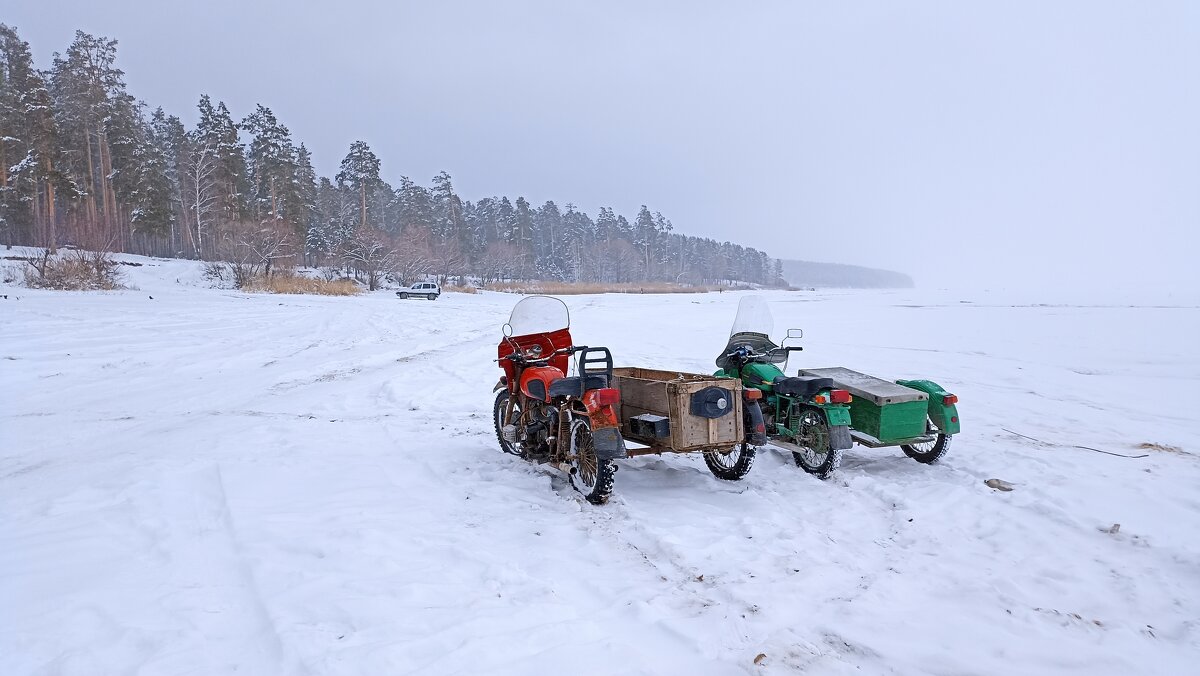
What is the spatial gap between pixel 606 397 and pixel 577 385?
0.39 m

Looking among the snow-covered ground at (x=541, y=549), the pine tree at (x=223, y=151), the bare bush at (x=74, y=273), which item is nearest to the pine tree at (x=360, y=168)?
the pine tree at (x=223, y=151)

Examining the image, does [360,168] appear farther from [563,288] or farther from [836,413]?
[836,413]

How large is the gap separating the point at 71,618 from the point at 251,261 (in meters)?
38.3

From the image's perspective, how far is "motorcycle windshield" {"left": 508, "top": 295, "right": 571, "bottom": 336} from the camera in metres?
6.06

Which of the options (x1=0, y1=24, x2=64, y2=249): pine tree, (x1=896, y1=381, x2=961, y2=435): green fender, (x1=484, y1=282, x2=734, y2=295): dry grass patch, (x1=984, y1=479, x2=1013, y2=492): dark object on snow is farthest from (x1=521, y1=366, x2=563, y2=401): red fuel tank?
(x1=484, y1=282, x2=734, y2=295): dry grass patch

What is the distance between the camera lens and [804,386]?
5.31m

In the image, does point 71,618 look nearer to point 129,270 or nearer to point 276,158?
point 129,270

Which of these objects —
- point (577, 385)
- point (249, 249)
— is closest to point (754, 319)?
point (577, 385)

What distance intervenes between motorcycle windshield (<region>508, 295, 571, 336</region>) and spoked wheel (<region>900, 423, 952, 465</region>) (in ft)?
11.7

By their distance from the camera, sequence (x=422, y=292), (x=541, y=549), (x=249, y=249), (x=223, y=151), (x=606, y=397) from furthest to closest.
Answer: (x=223, y=151)
(x=422, y=292)
(x=249, y=249)
(x=606, y=397)
(x=541, y=549)

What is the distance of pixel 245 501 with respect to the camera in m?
4.41

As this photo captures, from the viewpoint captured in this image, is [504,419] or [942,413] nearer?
[942,413]

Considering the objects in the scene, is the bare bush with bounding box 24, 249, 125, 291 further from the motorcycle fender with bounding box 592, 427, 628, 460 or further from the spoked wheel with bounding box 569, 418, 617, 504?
the motorcycle fender with bounding box 592, 427, 628, 460

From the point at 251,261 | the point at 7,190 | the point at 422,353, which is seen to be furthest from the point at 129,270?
the point at 422,353
